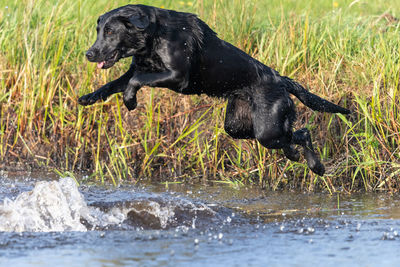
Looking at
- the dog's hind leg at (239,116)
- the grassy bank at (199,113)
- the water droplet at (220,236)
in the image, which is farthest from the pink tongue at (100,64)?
the grassy bank at (199,113)

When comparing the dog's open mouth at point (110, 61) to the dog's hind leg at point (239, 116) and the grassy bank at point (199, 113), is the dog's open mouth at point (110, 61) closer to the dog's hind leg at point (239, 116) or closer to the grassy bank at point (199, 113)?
the dog's hind leg at point (239, 116)

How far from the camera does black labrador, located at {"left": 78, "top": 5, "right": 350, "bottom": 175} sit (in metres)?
5.24

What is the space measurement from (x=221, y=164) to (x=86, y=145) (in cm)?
131

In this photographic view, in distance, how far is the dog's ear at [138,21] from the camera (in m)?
5.16

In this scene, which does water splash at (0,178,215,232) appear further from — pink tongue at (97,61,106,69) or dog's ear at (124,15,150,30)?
dog's ear at (124,15,150,30)

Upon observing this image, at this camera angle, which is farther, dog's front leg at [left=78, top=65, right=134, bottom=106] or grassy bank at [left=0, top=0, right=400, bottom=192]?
grassy bank at [left=0, top=0, right=400, bottom=192]

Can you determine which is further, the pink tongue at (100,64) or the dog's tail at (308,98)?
the dog's tail at (308,98)

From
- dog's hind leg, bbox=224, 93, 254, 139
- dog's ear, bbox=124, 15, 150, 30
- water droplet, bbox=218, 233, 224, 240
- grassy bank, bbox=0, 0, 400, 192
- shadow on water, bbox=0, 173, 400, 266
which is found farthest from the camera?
grassy bank, bbox=0, 0, 400, 192

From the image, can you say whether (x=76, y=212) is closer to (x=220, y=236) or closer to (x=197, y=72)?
(x=220, y=236)

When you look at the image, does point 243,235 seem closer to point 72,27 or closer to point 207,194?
point 207,194

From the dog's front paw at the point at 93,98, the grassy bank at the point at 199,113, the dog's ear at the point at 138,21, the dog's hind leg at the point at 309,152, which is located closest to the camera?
the dog's ear at the point at 138,21

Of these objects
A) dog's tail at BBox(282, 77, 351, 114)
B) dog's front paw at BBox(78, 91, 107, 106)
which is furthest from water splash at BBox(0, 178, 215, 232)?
dog's tail at BBox(282, 77, 351, 114)

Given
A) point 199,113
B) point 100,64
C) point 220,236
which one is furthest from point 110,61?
point 199,113

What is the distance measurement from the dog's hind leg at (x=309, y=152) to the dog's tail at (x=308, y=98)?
0.28 meters
